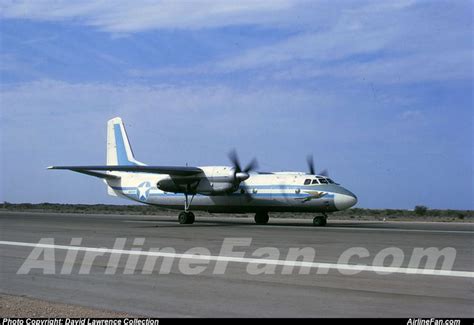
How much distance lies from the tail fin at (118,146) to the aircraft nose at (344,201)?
1684 cm

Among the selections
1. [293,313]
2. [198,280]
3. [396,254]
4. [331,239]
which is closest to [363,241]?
[331,239]

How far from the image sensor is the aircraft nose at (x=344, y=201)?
29844mm

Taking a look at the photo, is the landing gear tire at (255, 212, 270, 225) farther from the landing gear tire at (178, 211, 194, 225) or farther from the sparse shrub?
the sparse shrub

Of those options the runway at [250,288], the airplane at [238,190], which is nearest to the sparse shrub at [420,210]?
the airplane at [238,190]

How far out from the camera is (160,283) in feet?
34.7

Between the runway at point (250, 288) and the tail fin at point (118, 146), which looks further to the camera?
the tail fin at point (118, 146)

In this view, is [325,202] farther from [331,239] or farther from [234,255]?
[234,255]

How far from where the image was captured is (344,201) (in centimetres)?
2984

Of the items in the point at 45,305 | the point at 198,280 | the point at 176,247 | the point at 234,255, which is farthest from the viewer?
the point at 176,247

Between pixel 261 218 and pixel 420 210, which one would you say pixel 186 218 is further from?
pixel 420 210

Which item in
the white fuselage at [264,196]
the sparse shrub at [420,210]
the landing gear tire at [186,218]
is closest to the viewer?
the white fuselage at [264,196]

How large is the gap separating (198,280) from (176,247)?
20.5 ft

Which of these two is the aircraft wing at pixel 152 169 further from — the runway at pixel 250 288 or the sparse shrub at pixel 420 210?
the sparse shrub at pixel 420 210

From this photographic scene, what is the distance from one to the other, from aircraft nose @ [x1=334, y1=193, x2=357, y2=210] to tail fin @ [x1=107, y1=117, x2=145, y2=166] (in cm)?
1684
